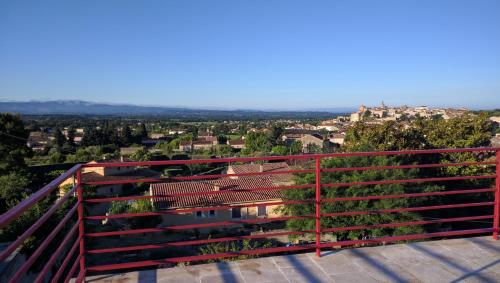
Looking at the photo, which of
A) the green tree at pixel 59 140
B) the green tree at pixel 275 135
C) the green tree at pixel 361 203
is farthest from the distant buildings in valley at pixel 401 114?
the green tree at pixel 361 203

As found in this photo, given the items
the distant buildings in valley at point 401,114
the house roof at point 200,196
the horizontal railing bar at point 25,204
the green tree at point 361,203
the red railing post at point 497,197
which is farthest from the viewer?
the distant buildings in valley at point 401,114

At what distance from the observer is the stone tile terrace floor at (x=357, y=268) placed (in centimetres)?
305

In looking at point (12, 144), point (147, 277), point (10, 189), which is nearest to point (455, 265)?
point (147, 277)

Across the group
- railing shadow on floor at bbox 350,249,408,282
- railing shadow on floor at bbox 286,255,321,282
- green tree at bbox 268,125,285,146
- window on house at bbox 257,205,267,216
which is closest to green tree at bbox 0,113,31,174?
window on house at bbox 257,205,267,216

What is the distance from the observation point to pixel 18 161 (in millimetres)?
31672

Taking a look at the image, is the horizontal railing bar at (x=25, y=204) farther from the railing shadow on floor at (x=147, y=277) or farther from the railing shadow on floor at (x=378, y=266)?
the railing shadow on floor at (x=378, y=266)

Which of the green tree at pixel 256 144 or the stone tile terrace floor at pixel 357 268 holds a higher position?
the stone tile terrace floor at pixel 357 268

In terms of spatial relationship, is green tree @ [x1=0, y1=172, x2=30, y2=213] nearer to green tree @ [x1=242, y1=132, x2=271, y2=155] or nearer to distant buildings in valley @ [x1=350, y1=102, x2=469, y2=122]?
green tree @ [x1=242, y1=132, x2=271, y2=155]

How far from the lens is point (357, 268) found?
325 cm

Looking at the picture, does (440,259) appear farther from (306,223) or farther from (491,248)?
(306,223)

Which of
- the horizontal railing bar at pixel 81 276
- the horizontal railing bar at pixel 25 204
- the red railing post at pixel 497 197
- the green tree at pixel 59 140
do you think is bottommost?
the green tree at pixel 59 140

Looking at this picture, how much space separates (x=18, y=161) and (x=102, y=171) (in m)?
7.23

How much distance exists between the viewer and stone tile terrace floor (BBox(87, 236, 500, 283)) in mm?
3053

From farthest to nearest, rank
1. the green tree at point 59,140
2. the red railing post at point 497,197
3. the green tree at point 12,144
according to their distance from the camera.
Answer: the green tree at point 59,140 < the green tree at point 12,144 < the red railing post at point 497,197
